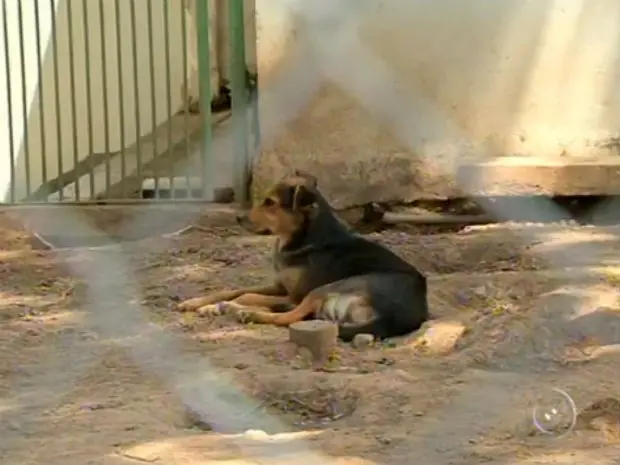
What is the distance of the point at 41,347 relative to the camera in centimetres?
442

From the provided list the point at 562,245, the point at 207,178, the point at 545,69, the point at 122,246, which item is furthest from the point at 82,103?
the point at 562,245

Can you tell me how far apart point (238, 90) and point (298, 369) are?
10.9 feet

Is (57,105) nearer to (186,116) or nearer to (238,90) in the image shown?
(186,116)

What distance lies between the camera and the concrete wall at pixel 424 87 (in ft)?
21.7

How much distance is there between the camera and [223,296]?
16.9 feet

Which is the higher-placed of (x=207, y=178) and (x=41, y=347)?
(x=207, y=178)

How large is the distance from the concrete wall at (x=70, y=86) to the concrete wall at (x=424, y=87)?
93 cm

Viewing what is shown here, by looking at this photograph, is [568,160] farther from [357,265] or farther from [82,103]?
[82,103]

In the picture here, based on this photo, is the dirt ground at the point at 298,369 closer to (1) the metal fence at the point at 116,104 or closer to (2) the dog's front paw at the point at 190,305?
(2) the dog's front paw at the point at 190,305

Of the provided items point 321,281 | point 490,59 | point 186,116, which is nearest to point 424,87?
point 490,59

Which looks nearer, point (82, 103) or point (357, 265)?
point (357, 265)

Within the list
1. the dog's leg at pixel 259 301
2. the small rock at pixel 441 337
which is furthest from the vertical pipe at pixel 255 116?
the small rock at pixel 441 337

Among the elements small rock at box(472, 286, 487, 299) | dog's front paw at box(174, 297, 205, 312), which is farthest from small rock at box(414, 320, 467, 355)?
dog's front paw at box(174, 297, 205, 312)

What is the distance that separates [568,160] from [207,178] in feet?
7.10
